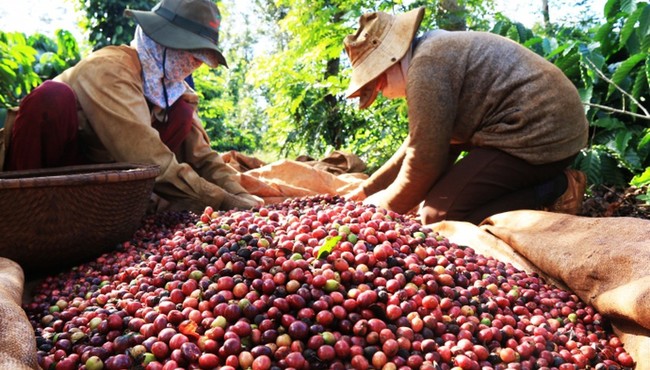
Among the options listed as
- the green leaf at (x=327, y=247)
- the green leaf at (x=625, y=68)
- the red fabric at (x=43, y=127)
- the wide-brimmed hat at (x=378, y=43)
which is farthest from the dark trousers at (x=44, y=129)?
the green leaf at (x=625, y=68)

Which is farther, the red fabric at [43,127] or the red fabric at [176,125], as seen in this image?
the red fabric at [176,125]

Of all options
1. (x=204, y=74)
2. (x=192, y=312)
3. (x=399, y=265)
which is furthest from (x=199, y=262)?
(x=204, y=74)

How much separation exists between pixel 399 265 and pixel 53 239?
4.84ft

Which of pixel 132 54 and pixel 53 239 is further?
pixel 132 54

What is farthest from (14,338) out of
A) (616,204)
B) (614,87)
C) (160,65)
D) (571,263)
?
(614,87)

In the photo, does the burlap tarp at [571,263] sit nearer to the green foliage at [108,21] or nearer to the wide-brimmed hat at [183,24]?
the wide-brimmed hat at [183,24]

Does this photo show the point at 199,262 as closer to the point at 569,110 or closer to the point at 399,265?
the point at 399,265

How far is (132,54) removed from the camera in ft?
10.2

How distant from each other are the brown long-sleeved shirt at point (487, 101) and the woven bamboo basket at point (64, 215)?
1.45 metres

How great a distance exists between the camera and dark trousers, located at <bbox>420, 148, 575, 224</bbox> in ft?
9.11

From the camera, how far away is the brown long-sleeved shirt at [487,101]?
2609 millimetres

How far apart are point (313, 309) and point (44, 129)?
1935 millimetres

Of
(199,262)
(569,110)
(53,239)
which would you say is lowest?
(53,239)

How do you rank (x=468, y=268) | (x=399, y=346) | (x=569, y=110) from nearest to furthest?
(x=399, y=346) → (x=468, y=268) → (x=569, y=110)
